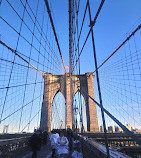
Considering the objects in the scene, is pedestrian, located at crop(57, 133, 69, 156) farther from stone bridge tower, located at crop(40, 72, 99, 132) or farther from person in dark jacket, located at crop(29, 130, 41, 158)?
stone bridge tower, located at crop(40, 72, 99, 132)

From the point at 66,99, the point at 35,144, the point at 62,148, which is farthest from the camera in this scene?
the point at 66,99

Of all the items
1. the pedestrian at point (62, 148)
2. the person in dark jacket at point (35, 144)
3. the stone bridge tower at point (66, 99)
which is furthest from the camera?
the stone bridge tower at point (66, 99)

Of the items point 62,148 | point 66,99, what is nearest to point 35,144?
point 62,148

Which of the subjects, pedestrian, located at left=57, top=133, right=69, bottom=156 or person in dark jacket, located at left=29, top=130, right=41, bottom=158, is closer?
pedestrian, located at left=57, top=133, right=69, bottom=156

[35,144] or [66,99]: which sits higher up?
[66,99]

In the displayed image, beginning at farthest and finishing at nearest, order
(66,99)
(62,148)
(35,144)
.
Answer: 1. (66,99)
2. (35,144)
3. (62,148)

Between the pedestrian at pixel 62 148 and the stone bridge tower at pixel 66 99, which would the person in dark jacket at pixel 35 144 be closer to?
the pedestrian at pixel 62 148

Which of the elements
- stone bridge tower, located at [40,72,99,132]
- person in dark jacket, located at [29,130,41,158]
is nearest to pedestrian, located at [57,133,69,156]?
person in dark jacket, located at [29,130,41,158]

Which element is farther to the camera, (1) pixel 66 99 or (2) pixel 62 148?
(1) pixel 66 99

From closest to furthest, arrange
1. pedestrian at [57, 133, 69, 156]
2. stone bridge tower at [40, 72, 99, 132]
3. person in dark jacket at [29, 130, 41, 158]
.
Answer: pedestrian at [57, 133, 69, 156]
person in dark jacket at [29, 130, 41, 158]
stone bridge tower at [40, 72, 99, 132]

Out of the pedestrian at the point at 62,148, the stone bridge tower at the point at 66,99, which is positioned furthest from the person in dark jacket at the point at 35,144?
the stone bridge tower at the point at 66,99

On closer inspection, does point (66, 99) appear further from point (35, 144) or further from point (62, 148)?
point (62, 148)

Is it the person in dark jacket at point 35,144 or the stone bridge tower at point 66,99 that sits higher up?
the stone bridge tower at point 66,99

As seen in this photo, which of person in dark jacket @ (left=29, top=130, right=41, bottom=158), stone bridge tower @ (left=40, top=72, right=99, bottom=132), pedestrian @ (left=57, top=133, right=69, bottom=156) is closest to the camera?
pedestrian @ (left=57, top=133, right=69, bottom=156)
